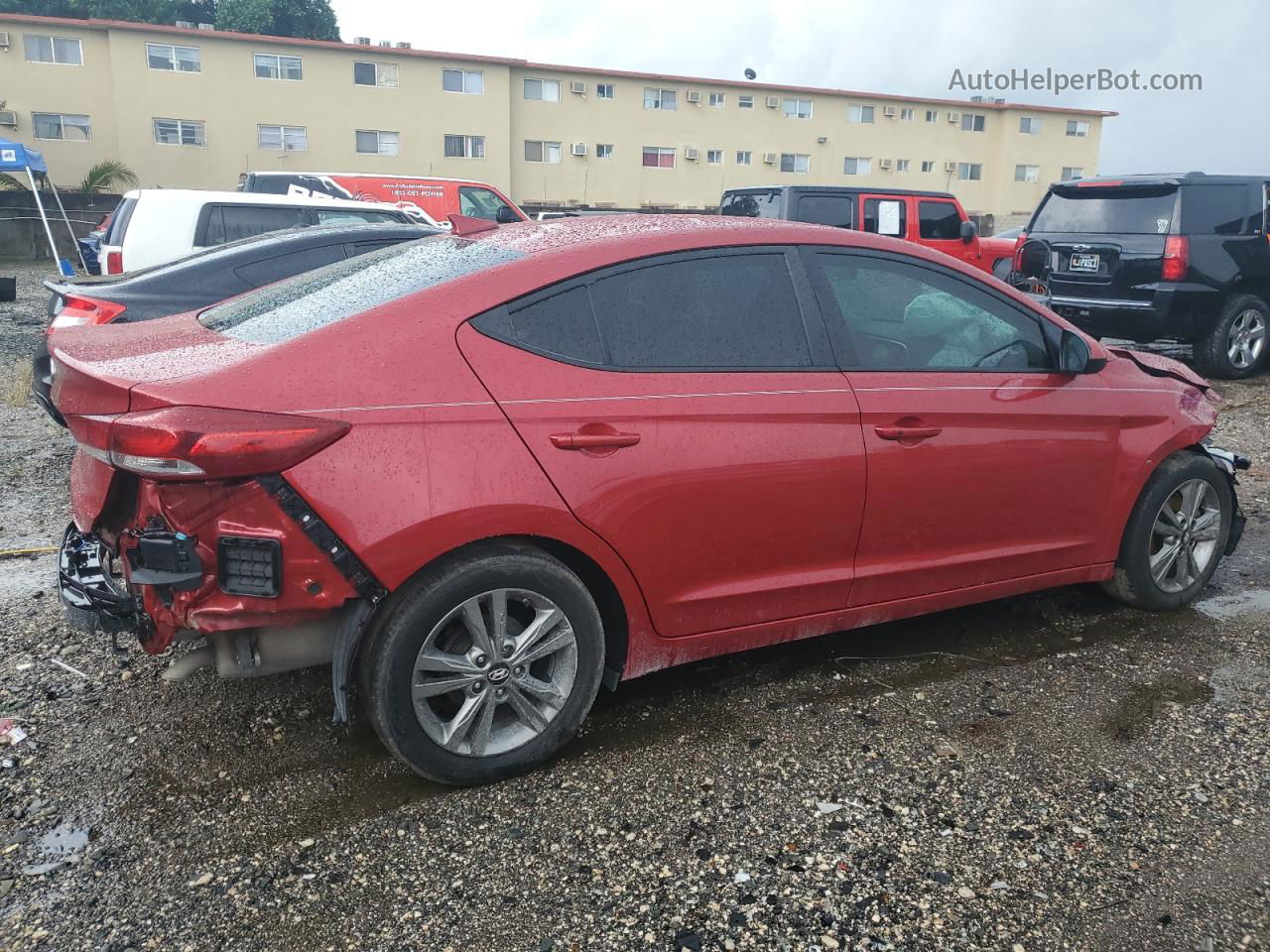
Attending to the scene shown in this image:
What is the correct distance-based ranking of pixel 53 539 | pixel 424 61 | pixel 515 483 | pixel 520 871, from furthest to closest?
pixel 424 61, pixel 53 539, pixel 515 483, pixel 520 871

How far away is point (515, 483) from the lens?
270cm

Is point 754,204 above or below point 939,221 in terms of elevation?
above

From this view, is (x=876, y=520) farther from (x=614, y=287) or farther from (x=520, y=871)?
(x=520, y=871)

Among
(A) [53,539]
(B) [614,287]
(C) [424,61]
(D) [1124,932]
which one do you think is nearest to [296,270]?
(A) [53,539]

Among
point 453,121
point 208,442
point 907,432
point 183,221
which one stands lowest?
point 907,432

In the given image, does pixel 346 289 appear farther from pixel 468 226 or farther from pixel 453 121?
pixel 453 121

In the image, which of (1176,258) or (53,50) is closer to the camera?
(1176,258)

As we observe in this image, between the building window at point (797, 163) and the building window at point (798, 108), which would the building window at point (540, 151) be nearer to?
the building window at point (797, 163)

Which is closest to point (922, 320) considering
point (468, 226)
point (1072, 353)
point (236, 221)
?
point (1072, 353)

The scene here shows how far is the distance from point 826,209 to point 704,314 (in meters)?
10.2

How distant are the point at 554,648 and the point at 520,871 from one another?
0.63 meters

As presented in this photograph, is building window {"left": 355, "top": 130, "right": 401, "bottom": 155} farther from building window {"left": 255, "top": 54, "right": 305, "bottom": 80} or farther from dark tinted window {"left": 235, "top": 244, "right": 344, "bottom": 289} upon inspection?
dark tinted window {"left": 235, "top": 244, "right": 344, "bottom": 289}

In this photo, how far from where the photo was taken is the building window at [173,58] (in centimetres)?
3209

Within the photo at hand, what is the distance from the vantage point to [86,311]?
→ 5.78 metres
